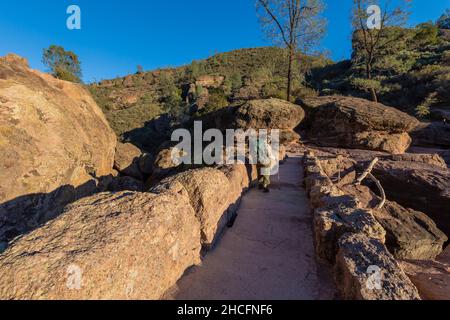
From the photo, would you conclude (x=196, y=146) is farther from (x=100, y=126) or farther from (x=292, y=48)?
(x=292, y=48)

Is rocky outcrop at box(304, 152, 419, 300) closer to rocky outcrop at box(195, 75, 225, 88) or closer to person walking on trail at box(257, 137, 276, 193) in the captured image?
person walking on trail at box(257, 137, 276, 193)

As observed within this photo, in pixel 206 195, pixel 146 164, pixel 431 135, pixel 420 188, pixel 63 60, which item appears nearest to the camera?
pixel 206 195

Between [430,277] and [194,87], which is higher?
[194,87]

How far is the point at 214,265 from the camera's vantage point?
2330 millimetres

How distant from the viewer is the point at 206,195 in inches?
106

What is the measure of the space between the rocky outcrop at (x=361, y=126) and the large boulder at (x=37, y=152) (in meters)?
9.46

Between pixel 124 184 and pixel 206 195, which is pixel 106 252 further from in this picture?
pixel 124 184

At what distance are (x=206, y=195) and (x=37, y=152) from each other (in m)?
3.89

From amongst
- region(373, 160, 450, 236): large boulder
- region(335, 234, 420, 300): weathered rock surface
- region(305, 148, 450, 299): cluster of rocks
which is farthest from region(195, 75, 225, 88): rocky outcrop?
region(335, 234, 420, 300): weathered rock surface

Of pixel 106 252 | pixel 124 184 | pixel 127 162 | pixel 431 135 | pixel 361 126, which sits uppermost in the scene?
pixel 361 126

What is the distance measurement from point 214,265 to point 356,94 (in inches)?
783

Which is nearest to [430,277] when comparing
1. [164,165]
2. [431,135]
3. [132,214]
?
[132,214]

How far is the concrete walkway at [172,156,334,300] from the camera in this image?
1964mm

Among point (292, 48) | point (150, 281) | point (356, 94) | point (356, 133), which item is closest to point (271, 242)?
point (150, 281)
